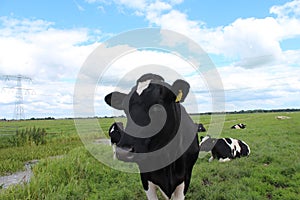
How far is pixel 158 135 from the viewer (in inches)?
134

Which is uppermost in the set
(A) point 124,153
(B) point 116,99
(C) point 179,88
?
(C) point 179,88

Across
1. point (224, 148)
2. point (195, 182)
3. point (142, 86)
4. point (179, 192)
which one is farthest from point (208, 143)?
point (142, 86)

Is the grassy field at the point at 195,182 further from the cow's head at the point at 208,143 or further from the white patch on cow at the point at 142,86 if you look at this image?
the white patch on cow at the point at 142,86

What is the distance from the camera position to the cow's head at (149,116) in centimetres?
304

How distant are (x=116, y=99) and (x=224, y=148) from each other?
6.29 meters

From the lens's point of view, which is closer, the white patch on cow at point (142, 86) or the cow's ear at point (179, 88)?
the white patch on cow at point (142, 86)

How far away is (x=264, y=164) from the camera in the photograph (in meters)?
8.17

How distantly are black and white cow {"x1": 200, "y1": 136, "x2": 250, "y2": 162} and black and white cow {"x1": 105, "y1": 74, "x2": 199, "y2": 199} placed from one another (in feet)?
16.2

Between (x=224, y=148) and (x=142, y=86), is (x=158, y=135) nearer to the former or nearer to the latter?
(x=142, y=86)

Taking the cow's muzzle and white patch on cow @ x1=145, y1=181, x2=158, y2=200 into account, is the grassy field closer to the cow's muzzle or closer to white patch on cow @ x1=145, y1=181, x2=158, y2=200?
white patch on cow @ x1=145, y1=181, x2=158, y2=200

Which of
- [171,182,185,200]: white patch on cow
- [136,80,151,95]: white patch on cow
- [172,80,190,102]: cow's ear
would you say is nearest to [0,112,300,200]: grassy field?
[171,182,185,200]: white patch on cow

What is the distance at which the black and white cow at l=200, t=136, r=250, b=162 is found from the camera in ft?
30.2

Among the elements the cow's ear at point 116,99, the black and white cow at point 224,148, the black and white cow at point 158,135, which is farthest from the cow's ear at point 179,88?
the black and white cow at point 224,148

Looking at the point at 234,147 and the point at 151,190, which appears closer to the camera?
the point at 151,190
